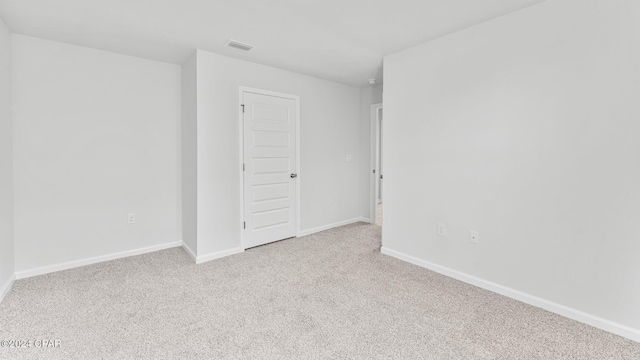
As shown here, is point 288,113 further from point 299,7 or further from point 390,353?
point 390,353

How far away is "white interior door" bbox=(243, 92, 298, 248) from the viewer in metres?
3.58

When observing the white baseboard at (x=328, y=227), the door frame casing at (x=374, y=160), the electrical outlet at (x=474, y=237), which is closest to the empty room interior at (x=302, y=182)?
the electrical outlet at (x=474, y=237)

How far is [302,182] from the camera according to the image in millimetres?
4215

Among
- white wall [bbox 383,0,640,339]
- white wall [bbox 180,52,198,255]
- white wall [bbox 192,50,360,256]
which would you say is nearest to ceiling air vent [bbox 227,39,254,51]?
white wall [bbox 192,50,360,256]

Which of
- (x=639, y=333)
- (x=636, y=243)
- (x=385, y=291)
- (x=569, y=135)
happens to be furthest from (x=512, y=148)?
(x=385, y=291)

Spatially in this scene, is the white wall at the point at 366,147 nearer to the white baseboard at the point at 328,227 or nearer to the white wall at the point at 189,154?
the white baseboard at the point at 328,227

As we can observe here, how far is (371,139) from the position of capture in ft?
→ 16.2

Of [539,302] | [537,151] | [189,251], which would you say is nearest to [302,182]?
[189,251]

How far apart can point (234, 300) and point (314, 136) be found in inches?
104

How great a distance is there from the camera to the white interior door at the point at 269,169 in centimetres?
358

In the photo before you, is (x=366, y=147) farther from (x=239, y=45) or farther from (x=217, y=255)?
(x=217, y=255)

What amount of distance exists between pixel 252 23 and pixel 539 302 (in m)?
3.36

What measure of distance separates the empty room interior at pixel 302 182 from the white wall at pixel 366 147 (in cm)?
97

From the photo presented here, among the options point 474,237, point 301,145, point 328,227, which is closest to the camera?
point 474,237
